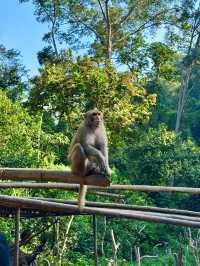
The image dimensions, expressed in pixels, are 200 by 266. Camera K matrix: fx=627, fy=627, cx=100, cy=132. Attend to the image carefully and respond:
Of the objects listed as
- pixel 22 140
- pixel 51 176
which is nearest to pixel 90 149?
pixel 51 176

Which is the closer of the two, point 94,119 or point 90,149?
point 90,149

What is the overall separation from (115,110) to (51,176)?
42.6 ft

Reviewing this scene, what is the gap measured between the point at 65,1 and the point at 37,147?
24.1 feet

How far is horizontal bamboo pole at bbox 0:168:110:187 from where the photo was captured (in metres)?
4.27

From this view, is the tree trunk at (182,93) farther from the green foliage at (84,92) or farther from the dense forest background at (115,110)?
the green foliage at (84,92)

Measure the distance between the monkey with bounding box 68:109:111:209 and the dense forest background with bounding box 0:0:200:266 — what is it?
5140 mm

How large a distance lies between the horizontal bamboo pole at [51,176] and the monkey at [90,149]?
0.84ft

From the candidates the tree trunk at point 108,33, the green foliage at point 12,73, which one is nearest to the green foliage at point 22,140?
the green foliage at point 12,73

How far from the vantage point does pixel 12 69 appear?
20969 mm

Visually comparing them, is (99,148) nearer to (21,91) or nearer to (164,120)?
(21,91)

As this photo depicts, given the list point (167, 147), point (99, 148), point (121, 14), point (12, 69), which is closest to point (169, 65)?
point (121, 14)

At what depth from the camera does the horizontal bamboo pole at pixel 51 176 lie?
427 cm

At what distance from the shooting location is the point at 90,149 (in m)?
5.34

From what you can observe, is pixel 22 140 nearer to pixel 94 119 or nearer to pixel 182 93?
pixel 94 119
